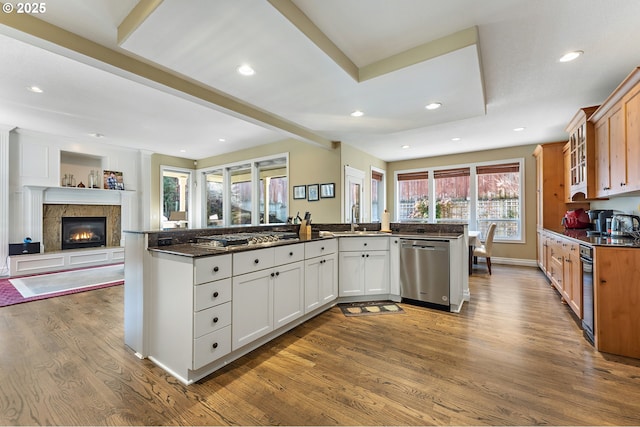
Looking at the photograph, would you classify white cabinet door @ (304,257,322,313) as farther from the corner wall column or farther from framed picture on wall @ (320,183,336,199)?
the corner wall column

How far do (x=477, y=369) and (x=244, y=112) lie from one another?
3.67m

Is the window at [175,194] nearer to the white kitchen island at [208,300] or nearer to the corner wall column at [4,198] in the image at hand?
the corner wall column at [4,198]

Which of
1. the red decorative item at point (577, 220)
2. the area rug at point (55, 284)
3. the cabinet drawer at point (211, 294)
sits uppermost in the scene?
the red decorative item at point (577, 220)

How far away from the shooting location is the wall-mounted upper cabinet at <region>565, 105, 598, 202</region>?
3506 mm

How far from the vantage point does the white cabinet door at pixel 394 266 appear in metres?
3.55

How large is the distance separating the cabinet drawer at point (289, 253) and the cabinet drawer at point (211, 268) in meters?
0.55

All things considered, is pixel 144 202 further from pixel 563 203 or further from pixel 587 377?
pixel 563 203

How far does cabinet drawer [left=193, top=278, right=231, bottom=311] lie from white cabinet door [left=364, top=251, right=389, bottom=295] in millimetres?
1995

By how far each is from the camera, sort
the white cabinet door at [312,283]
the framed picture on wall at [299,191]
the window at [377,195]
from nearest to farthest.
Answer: the white cabinet door at [312,283] → the framed picture on wall at [299,191] → the window at [377,195]

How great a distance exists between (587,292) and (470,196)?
14.4 feet

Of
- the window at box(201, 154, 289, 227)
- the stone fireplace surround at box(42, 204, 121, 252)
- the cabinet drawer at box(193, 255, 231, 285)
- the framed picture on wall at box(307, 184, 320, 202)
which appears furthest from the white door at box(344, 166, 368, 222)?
the stone fireplace surround at box(42, 204, 121, 252)

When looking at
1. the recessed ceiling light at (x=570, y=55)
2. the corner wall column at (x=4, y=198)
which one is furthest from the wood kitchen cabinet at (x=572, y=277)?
the corner wall column at (x=4, y=198)

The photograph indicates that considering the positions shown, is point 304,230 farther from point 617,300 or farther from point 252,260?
point 617,300

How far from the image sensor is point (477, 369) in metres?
2.02
